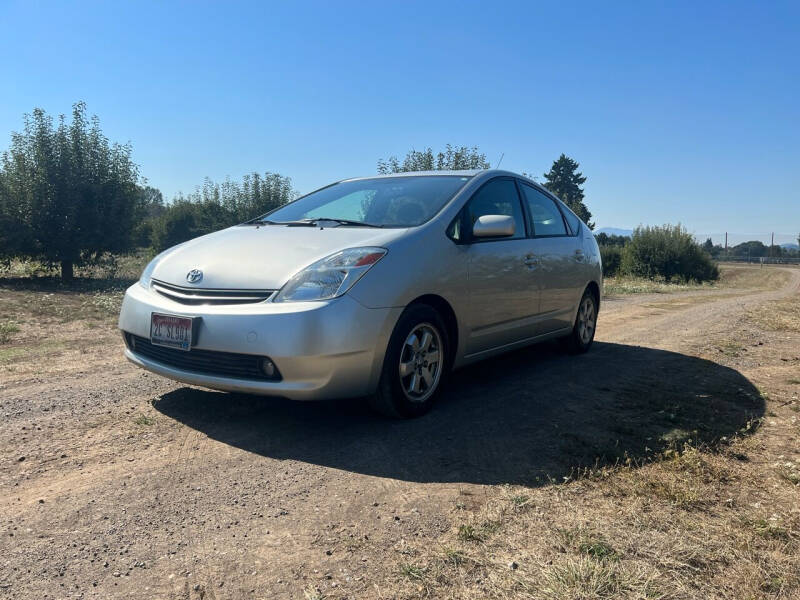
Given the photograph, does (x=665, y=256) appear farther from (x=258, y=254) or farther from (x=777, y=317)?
(x=258, y=254)

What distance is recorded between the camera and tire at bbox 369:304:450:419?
11.7 ft

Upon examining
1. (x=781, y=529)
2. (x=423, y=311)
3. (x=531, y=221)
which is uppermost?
(x=531, y=221)

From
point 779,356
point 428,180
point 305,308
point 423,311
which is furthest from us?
point 779,356

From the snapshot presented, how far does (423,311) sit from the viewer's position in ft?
12.2

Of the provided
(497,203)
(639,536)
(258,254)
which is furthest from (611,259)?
(639,536)

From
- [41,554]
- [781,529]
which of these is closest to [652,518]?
[781,529]

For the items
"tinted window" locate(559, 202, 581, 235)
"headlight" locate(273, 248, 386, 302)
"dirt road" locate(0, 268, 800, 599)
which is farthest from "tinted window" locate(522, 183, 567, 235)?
"headlight" locate(273, 248, 386, 302)

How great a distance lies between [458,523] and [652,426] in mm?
1848

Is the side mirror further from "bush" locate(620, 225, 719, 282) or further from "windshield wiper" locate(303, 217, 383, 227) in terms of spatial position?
"bush" locate(620, 225, 719, 282)

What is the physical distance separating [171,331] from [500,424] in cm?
205

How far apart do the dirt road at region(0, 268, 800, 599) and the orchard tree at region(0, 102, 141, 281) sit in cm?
1083

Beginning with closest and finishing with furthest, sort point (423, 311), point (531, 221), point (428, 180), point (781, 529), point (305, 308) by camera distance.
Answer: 1. point (781, 529)
2. point (305, 308)
3. point (423, 311)
4. point (428, 180)
5. point (531, 221)

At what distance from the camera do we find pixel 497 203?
4820mm

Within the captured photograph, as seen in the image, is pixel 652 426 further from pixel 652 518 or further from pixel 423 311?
pixel 423 311
